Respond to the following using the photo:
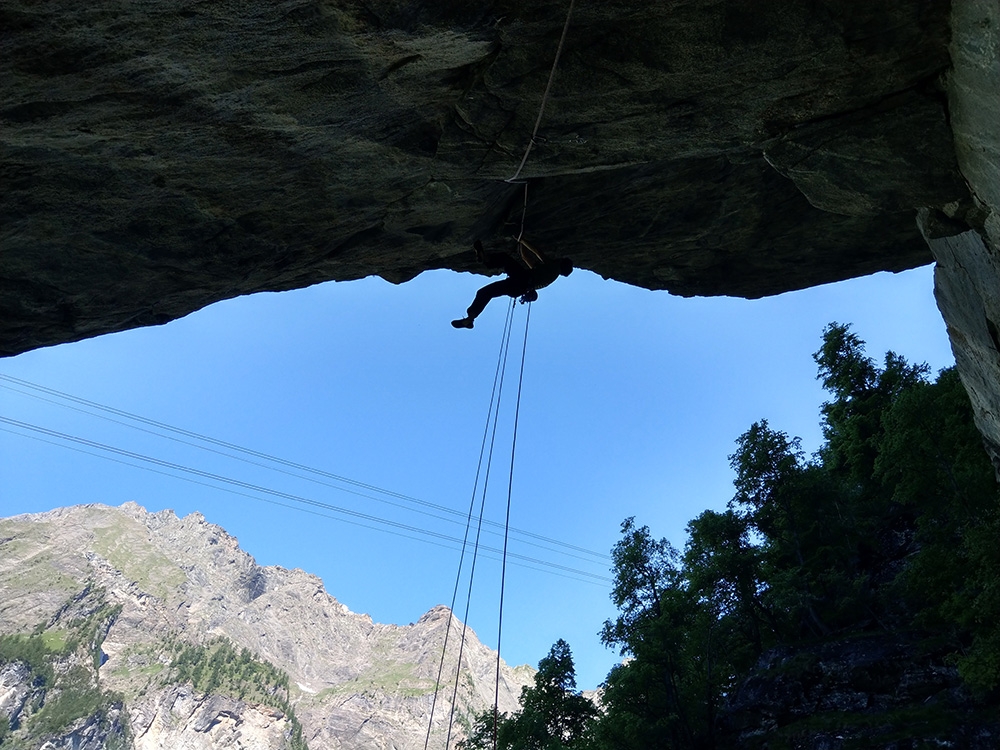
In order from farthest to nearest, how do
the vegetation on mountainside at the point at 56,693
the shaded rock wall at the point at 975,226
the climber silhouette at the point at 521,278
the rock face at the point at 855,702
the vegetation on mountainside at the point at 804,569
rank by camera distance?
the vegetation on mountainside at the point at 56,693 → the vegetation on mountainside at the point at 804,569 → the rock face at the point at 855,702 → the climber silhouette at the point at 521,278 → the shaded rock wall at the point at 975,226

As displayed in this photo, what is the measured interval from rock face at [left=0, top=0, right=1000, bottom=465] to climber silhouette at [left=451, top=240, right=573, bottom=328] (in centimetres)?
95

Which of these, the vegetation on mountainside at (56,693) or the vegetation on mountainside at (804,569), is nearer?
the vegetation on mountainside at (804,569)

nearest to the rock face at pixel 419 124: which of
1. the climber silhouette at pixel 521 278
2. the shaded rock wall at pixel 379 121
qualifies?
the shaded rock wall at pixel 379 121

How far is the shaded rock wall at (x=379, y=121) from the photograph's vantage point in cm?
693

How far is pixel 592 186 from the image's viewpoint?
13320 mm

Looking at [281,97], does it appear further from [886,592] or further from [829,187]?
[886,592]

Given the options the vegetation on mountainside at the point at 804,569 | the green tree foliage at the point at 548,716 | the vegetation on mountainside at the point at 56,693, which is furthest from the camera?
the vegetation on mountainside at the point at 56,693

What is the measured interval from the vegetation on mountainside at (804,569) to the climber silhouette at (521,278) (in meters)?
18.3

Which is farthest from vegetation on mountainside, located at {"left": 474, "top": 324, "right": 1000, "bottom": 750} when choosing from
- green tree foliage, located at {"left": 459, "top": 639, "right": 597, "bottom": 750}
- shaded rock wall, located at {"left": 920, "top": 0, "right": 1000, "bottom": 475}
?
shaded rock wall, located at {"left": 920, "top": 0, "right": 1000, "bottom": 475}

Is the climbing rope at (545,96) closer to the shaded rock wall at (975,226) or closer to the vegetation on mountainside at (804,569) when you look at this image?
the shaded rock wall at (975,226)

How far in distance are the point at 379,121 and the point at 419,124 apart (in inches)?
22.4

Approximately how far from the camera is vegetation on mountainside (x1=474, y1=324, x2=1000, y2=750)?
82.3 feet

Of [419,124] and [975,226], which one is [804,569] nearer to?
[975,226]

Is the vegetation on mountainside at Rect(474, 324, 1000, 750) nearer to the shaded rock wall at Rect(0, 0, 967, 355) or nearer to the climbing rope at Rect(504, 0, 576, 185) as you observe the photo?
the shaded rock wall at Rect(0, 0, 967, 355)
